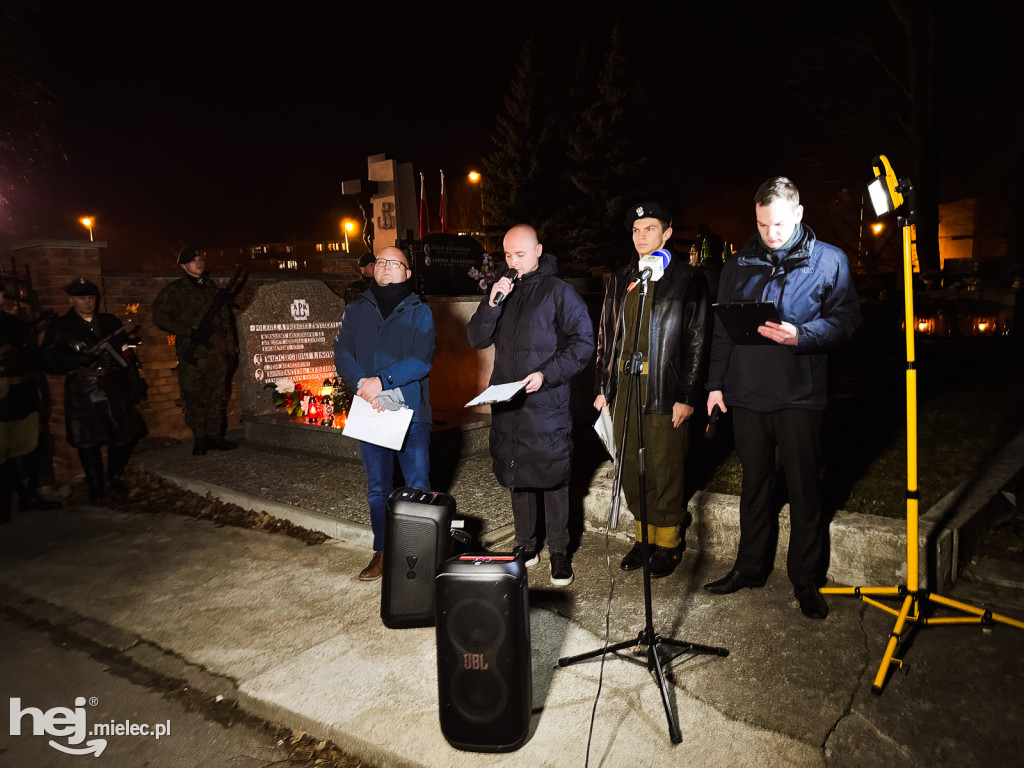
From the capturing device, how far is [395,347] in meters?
4.33

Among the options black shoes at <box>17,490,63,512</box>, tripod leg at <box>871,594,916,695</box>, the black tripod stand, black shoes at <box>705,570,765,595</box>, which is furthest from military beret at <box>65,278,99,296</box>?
tripod leg at <box>871,594,916,695</box>

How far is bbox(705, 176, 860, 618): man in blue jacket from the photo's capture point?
134 inches

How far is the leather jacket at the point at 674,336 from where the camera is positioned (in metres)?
3.85

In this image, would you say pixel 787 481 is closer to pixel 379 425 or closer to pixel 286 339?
pixel 379 425

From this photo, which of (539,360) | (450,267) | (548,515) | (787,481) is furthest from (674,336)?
(450,267)

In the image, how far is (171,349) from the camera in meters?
Result: 9.02

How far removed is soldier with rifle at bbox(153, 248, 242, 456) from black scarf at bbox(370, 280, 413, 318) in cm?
458

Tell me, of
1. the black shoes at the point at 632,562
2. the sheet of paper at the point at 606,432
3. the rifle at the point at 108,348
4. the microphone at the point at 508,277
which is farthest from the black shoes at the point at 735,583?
the rifle at the point at 108,348

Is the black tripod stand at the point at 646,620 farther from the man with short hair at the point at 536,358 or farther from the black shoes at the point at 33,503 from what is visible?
the black shoes at the point at 33,503

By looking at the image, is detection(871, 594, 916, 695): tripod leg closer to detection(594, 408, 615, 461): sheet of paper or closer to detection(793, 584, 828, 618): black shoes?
detection(793, 584, 828, 618): black shoes

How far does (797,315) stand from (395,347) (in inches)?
94.8

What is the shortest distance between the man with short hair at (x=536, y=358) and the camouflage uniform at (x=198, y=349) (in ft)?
17.2

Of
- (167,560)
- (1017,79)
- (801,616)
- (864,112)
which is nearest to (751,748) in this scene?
(801,616)

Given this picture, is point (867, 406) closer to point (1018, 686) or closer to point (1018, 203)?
point (1018, 686)
